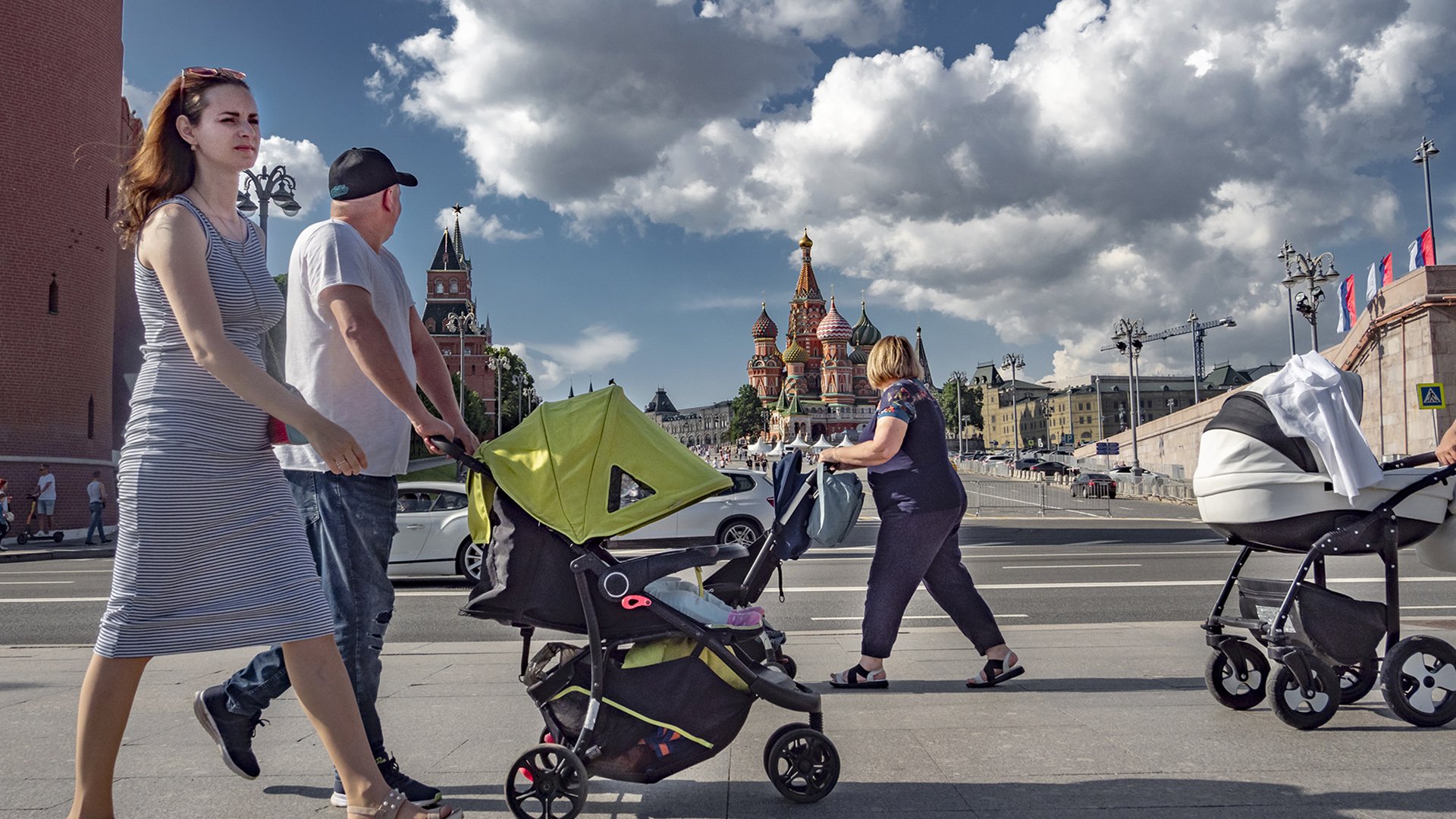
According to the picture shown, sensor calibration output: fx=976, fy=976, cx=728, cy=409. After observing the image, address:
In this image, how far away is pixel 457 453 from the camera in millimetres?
3066

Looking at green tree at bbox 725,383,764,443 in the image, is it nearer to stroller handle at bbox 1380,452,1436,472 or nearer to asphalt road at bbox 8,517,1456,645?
asphalt road at bbox 8,517,1456,645

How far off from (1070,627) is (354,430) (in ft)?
18.3

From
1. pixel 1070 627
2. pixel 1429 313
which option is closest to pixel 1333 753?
pixel 1070 627

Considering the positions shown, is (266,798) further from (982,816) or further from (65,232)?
(65,232)

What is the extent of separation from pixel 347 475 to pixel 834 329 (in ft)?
485

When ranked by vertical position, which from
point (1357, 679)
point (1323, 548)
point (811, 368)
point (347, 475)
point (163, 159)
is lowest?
point (1357, 679)

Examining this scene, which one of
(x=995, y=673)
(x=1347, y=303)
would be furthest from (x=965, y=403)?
(x=995, y=673)

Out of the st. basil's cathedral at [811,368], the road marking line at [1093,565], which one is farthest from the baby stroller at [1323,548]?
the st. basil's cathedral at [811,368]

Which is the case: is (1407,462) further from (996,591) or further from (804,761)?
(996,591)

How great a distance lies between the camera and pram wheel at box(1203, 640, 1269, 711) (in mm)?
Result: 4258

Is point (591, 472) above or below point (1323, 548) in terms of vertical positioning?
above

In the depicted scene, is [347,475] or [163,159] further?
[347,475]

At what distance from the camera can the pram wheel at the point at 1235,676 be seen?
426 centimetres

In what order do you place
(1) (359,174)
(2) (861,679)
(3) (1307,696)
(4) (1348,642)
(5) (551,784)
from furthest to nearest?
(2) (861,679)
(4) (1348,642)
(3) (1307,696)
(1) (359,174)
(5) (551,784)
